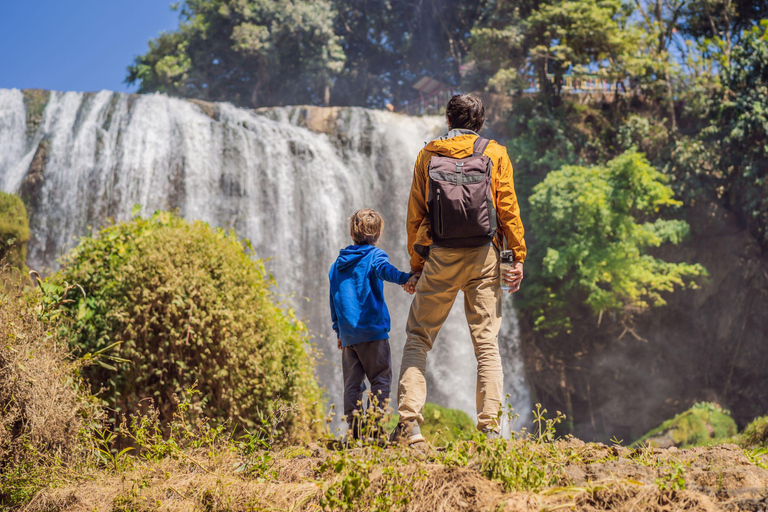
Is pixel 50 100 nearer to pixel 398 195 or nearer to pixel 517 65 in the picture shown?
pixel 398 195

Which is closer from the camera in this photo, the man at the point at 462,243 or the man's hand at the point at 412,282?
the man at the point at 462,243

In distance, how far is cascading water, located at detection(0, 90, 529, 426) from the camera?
42.5 ft

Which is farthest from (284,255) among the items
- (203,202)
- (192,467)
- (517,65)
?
(192,467)

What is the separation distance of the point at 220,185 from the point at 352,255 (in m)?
10.7

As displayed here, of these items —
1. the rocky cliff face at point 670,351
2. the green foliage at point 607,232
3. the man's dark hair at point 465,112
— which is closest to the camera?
the man's dark hair at point 465,112

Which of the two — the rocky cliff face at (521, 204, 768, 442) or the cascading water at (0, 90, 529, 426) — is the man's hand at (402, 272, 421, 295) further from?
the rocky cliff face at (521, 204, 768, 442)

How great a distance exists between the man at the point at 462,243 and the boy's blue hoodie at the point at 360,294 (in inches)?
10.1

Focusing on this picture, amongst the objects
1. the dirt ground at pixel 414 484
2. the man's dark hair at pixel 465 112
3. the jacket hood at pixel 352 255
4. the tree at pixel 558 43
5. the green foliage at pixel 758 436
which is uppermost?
the tree at pixel 558 43

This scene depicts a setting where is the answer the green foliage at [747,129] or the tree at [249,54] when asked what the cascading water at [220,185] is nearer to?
the green foliage at [747,129]

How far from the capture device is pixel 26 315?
3.50 metres

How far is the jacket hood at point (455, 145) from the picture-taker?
11.1 ft

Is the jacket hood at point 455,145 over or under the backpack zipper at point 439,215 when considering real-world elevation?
over

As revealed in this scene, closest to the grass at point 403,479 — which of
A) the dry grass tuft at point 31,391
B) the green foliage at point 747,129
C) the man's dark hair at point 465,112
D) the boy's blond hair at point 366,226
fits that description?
the dry grass tuft at point 31,391

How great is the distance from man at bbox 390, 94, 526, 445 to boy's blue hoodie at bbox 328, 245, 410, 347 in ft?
0.85
